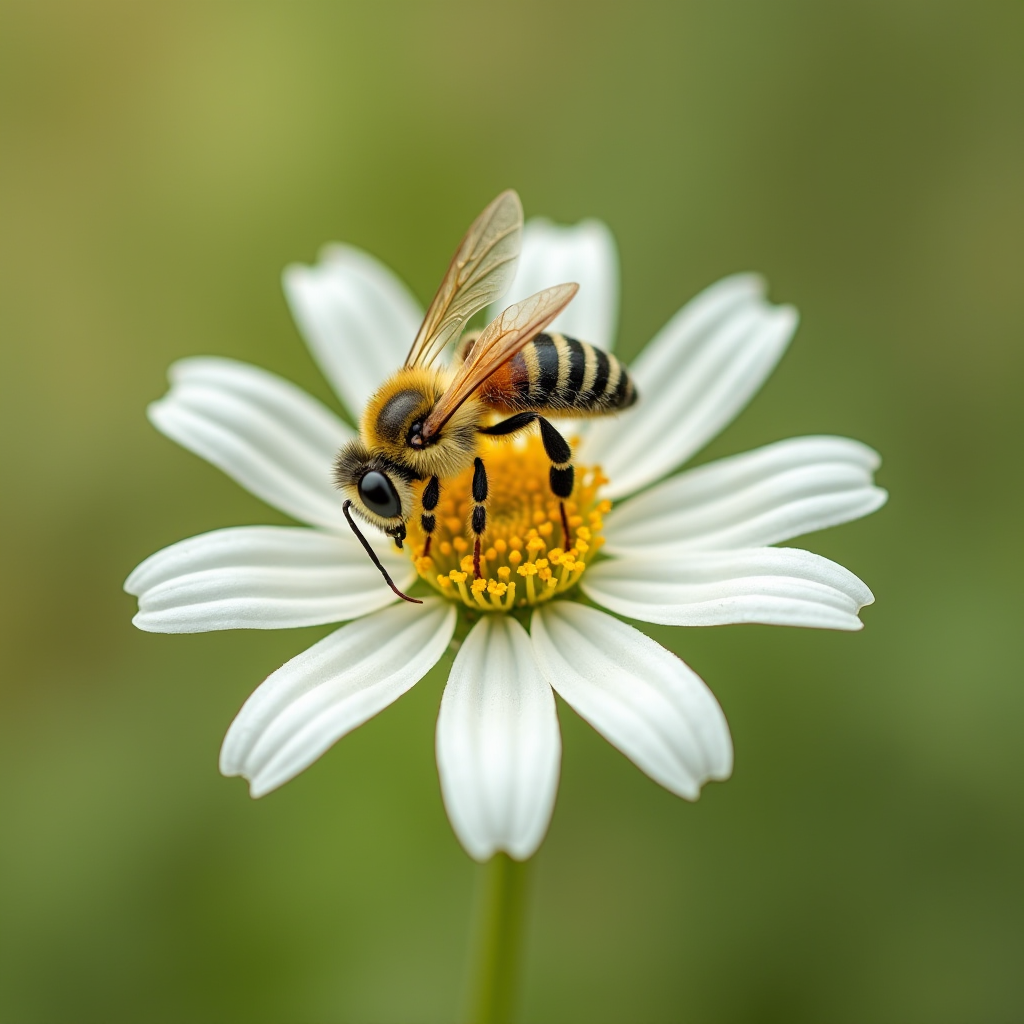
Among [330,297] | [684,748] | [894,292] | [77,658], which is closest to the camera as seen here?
[684,748]

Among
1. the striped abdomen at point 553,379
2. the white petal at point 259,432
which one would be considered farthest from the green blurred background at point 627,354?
the striped abdomen at point 553,379

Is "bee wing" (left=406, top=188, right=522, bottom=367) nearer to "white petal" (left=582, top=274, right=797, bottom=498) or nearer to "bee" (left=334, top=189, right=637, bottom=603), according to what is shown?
"bee" (left=334, top=189, right=637, bottom=603)

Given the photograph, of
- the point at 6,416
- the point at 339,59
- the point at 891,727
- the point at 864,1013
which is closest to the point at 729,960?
the point at 864,1013

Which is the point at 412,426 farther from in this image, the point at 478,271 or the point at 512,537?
the point at 478,271

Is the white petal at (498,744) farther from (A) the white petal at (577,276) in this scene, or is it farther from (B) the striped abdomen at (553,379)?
(A) the white petal at (577,276)

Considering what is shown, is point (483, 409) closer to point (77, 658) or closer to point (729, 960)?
point (729, 960)

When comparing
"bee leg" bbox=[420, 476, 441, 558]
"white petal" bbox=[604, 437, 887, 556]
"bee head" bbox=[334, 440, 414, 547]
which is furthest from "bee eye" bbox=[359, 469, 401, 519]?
"white petal" bbox=[604, 437, 887, 556]
